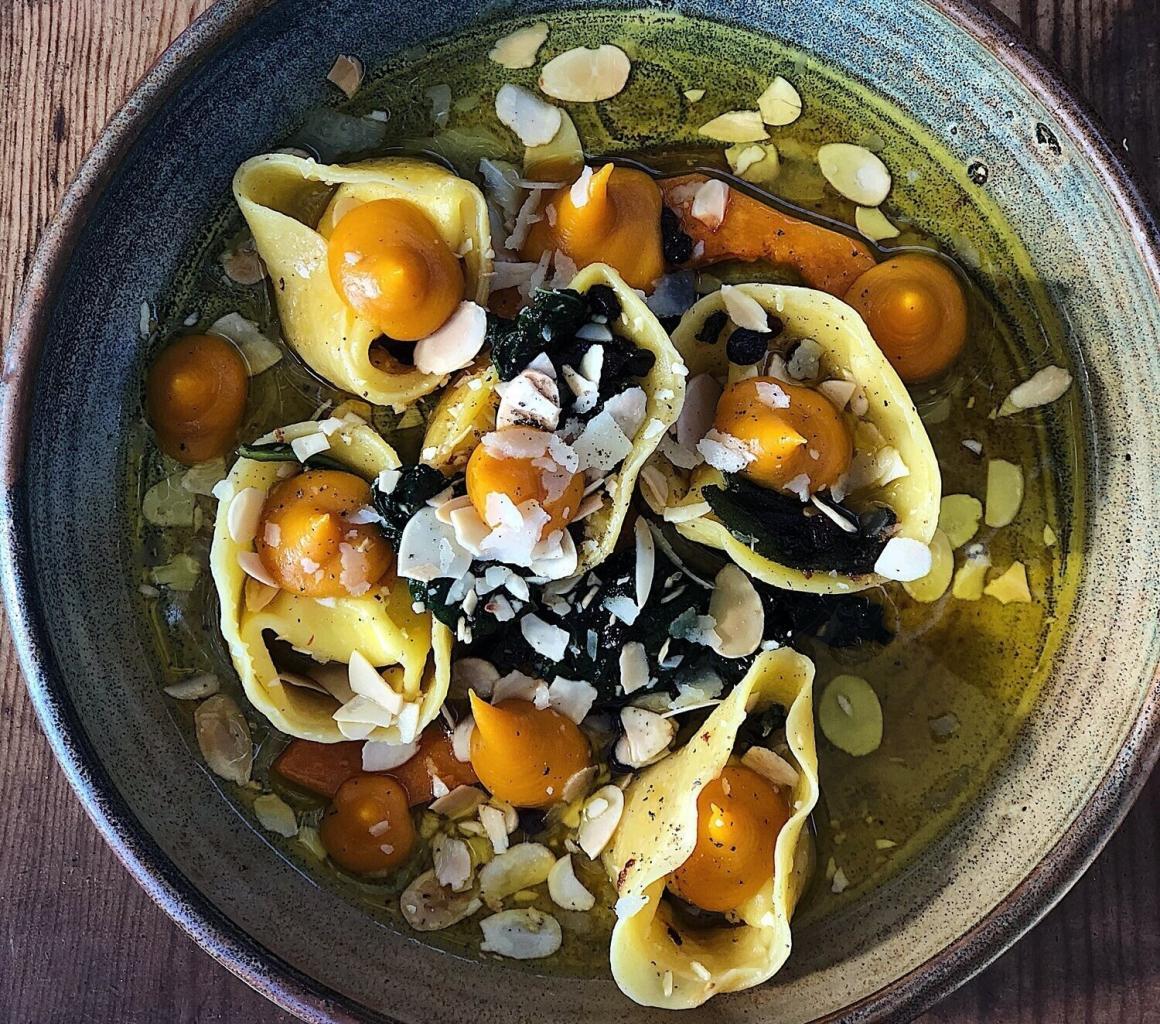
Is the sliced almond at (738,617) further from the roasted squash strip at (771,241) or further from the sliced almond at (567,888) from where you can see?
the roasted squash strip at (771,241)

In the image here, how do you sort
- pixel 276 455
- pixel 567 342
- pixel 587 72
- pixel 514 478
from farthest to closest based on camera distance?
pixel 587 72, pixel 276 455, pixel 567 342, pixel 514 478

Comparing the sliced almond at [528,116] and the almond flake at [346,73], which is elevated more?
the almond flake at [346,73]

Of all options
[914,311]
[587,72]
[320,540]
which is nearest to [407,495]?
[320,540]

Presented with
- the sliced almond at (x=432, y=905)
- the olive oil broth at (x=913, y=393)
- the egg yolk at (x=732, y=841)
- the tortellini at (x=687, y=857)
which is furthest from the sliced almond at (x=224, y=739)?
the egg yolk at (x=732, y=841)

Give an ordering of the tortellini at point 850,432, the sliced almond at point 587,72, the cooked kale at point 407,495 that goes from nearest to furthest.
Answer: the cooked kale at point 407,495 → the tortellini at point 850,432 → the sliced almond at point 587,72

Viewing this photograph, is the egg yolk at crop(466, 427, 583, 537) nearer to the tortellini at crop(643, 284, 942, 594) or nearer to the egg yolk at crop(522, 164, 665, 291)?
the tortellini at crop(643, 284, 942, 594)

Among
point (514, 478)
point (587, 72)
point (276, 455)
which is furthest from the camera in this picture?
point (587, 72)

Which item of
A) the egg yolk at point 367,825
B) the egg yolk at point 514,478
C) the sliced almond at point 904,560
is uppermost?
the egg yolk at point 514,478

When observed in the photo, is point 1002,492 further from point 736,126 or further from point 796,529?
point 736,126
